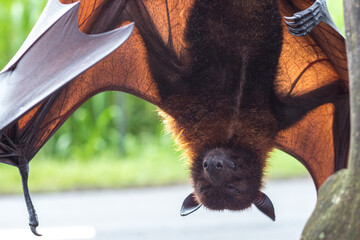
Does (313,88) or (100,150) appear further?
(100,150)

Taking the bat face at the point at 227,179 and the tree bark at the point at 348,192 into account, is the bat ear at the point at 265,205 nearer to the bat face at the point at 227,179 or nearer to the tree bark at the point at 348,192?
the bat face at the point at 227,179

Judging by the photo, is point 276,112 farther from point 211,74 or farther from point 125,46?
point 125,46

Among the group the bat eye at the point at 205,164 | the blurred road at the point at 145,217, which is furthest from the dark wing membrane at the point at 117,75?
the blurred road at the point at 145,217

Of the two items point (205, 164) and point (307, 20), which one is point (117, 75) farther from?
point (307, 20)

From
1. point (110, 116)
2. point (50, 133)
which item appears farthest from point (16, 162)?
point (110, 116)

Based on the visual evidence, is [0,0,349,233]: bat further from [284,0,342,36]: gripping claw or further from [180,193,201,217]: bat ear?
[284,0,342,36]: gripping claw

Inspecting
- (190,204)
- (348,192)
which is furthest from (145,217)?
(348,192)
